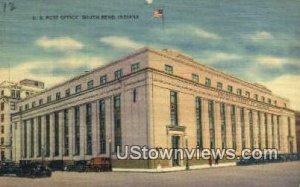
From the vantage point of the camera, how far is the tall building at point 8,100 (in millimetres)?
8461

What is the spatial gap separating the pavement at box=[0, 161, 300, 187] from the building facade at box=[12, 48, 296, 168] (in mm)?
214

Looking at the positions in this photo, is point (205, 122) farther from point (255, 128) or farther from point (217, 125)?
point (255, 128)

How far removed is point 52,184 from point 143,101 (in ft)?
5.76

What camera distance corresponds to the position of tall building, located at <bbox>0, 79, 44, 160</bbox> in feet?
27.8

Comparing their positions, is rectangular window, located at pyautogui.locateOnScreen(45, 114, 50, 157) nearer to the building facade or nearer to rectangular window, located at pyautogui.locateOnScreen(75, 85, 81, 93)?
the building facade

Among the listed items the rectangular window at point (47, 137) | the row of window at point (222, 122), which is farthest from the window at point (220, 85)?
the rectangular window at point (47, 137)

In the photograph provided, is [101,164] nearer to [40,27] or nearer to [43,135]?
[43,135]

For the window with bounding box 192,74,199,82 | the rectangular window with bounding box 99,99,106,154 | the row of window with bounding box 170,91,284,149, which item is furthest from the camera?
the rectangular window with bounding box 99,99,106,154

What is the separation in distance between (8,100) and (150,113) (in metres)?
2.27

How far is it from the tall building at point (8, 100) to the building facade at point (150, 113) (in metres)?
0.13

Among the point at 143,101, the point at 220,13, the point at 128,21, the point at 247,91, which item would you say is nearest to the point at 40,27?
the point at 128,21

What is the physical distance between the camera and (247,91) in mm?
8984

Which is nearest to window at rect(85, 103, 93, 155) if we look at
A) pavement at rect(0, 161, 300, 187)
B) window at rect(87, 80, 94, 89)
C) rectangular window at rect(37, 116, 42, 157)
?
window at rect(87, 80, 94, 89)

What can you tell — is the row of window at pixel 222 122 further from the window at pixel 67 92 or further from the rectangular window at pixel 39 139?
the rectangular window at pixel 39 139
